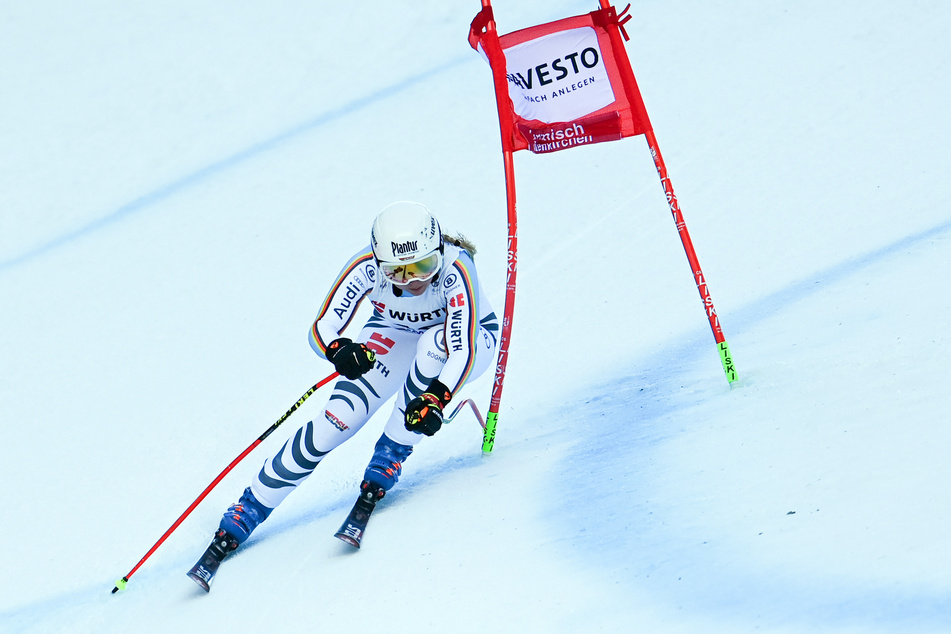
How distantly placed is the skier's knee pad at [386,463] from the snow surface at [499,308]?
0.46ft

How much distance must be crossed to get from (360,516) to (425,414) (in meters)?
0.44

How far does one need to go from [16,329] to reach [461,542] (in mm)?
4236

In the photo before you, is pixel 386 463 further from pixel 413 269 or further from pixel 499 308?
pixel 499 308

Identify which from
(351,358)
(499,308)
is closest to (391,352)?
(351,358)

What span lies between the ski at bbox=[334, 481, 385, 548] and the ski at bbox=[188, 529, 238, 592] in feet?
1.41

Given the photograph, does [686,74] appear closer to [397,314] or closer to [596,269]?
[596,269]

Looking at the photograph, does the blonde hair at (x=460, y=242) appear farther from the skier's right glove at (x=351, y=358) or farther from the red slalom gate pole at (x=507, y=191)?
the skier's right glove at (x=351, y=358)

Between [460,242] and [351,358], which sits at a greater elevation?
[460,242]

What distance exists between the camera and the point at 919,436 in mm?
2930

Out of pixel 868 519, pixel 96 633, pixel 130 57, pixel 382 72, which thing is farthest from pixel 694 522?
pixel 130 57

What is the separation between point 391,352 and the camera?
12.9 feet

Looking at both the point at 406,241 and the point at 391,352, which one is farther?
the point at 391,352

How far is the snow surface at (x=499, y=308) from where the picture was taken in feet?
9.34

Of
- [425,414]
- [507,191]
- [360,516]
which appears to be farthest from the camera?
[507,191]
